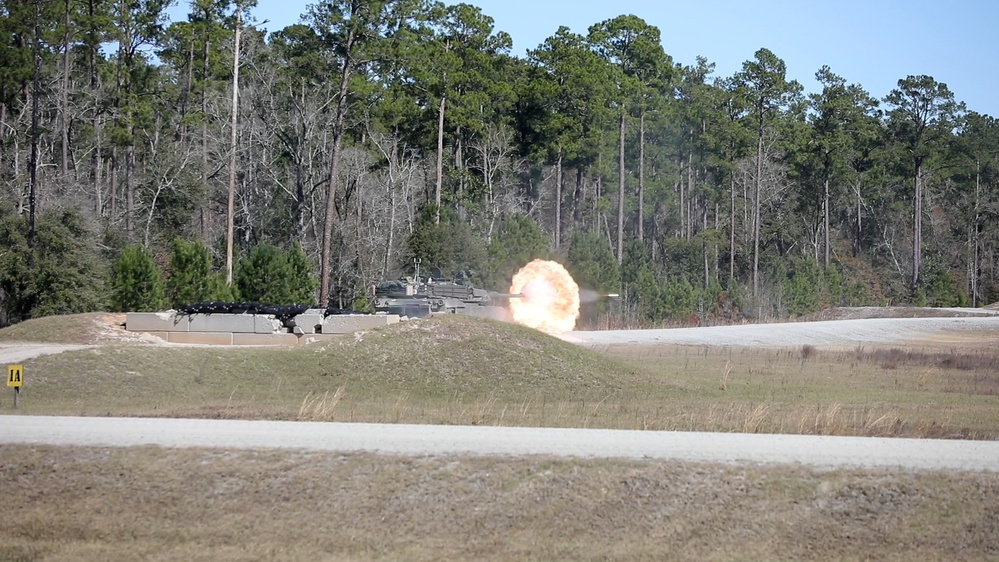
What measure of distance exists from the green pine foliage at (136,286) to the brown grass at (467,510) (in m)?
28.8

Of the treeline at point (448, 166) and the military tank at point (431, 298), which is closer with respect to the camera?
the military tank at point (431, 298)

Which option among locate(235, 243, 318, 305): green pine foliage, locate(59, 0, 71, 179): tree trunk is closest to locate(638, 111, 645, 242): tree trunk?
locate(235, 243, 318, 305): green pine foliage

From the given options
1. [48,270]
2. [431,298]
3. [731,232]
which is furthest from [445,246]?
[731,232]

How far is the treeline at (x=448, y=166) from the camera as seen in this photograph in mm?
53031

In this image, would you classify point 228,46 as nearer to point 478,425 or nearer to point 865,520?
point 478,425

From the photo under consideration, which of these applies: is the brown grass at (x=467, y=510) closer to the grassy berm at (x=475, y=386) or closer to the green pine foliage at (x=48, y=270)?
the grassy berm at (x=475, y=386)

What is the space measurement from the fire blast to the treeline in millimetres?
7945

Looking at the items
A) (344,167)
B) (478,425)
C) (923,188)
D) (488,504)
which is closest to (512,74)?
(344,167)

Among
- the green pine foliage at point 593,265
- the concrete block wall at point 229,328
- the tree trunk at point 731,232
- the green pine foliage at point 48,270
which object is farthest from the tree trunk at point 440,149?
the concrete block wall at point 229,328

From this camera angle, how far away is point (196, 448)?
52.3 ft

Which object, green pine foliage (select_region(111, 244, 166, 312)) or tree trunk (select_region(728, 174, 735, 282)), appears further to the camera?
tree trunk (select_region(728, 174, 735, 282))

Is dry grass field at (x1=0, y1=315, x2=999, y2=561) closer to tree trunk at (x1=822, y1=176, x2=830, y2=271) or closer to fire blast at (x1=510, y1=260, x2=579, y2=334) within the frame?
fire blast at (x1=510, y1=260, x2=579, y2=334)

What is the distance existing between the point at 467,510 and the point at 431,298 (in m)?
26.5

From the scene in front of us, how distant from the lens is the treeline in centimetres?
5303
